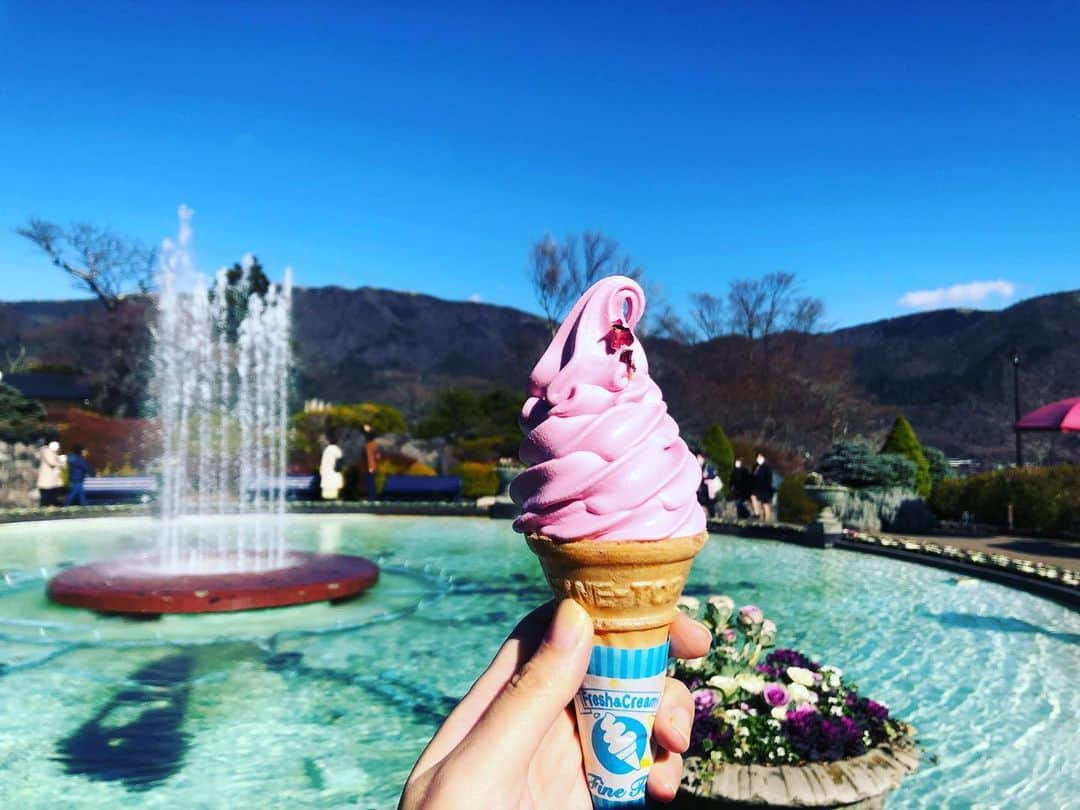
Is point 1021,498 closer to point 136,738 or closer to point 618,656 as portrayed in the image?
point 136,738

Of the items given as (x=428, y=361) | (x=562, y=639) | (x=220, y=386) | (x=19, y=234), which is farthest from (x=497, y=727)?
(x=428, y=361)

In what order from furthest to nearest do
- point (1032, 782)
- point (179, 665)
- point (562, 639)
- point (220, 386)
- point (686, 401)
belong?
point (686, 401) → point (220, 386) → point (179, 665) → point (1032, 782) → point (562, 639)

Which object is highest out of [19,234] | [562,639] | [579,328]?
[19,234]

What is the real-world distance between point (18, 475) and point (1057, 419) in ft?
83.3

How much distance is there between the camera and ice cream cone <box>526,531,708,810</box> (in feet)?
7.29

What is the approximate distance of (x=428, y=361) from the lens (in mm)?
96312

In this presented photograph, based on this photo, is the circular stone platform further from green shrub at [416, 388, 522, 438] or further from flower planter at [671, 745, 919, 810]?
green shrub at [416, 388, 522, 438]

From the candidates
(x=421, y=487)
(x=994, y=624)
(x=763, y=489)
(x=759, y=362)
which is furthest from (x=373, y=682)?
(x=759, y=362)

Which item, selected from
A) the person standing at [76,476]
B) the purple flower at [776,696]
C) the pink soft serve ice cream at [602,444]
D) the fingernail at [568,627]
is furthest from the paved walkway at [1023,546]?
the person standing at [76,476]

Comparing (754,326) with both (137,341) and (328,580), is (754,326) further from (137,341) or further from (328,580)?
(328,580)

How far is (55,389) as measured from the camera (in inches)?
2040

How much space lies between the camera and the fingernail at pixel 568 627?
79.5 inches

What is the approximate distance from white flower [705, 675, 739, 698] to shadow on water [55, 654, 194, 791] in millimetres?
3241

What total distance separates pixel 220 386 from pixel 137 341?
44.3 ft
